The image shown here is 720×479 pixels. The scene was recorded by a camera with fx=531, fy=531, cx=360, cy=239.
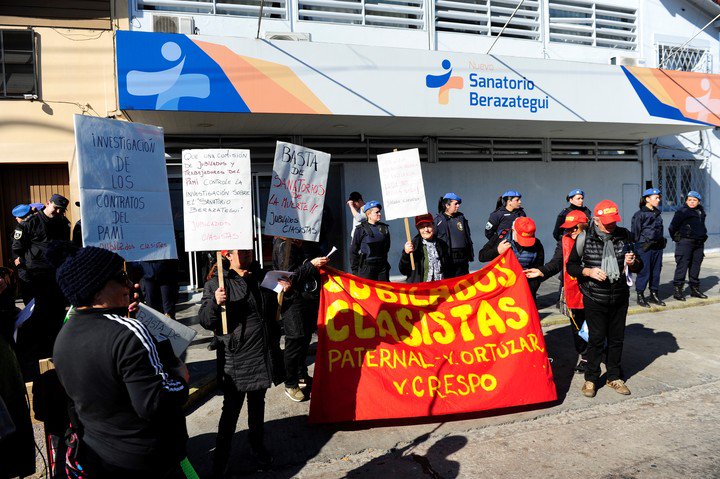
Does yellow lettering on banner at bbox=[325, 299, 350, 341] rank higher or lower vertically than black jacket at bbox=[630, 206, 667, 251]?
lower

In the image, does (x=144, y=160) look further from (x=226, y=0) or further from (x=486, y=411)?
(x=226, y=0)

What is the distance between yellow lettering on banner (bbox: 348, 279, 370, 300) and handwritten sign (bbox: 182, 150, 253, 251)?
1.15 metres

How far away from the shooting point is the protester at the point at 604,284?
197 inches

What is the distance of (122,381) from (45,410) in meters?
0.69

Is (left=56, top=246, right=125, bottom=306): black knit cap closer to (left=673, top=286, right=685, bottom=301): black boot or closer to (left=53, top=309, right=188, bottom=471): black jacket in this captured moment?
(left=53, top=309, right=188, bottom=471): black jacket

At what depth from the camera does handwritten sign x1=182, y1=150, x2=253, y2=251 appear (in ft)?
12.9

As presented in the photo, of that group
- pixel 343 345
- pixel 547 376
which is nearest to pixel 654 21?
pixel 547 376

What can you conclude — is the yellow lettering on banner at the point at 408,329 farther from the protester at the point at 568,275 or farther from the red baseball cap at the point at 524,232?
the red baseball cap at the point at 524,232

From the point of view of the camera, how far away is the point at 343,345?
4598mm

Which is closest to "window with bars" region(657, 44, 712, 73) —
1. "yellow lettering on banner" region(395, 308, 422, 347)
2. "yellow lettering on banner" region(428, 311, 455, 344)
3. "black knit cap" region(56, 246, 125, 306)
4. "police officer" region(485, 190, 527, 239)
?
"police officer" region(485, 190, 527, 239)

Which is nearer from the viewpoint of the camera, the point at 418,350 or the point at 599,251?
the point at 418,350

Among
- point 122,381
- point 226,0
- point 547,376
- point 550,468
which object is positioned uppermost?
A: point 226,0

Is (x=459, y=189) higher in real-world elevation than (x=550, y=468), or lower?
higher

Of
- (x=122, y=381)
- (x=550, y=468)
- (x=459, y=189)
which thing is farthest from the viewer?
(x=459, y=189)
